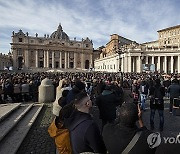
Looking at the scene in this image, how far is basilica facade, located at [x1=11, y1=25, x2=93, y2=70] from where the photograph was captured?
3939 inches

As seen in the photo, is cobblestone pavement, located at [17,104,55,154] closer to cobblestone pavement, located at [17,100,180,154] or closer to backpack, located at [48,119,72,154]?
cobblestone pavement, located at [17,100,180,154]

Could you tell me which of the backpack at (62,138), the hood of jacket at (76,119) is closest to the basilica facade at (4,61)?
the backpack at (62,138)

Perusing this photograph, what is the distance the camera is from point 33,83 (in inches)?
615

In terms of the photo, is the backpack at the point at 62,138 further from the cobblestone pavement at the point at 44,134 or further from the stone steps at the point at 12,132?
the stone steps at the point at 12,132

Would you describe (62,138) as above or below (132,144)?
below

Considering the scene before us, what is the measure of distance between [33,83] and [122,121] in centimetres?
1376

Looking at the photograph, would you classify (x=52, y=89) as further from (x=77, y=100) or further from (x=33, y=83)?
(x=77, y=100)

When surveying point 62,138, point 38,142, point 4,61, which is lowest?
point 38,142

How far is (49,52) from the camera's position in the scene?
105m

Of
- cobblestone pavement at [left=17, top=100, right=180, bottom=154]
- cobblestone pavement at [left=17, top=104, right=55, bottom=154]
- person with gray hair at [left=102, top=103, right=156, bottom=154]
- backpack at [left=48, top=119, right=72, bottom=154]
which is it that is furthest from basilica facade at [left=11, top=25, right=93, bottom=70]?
person with gray hair at [left=102, top=103, right=156, bottom=154]

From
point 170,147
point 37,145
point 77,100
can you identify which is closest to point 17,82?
point 37,145

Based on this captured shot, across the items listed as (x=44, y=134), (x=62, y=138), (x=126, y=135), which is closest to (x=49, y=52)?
(x=44, y=134)

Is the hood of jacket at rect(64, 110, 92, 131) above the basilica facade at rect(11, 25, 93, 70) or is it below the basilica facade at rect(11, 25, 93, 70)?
below

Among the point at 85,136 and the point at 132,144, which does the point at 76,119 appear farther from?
the point at 132,144
